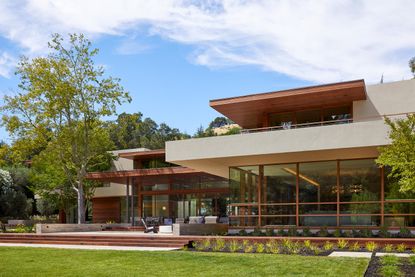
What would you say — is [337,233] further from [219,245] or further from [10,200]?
[10,200]

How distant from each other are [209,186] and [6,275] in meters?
20.0

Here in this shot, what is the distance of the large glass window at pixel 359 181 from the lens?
18.4m

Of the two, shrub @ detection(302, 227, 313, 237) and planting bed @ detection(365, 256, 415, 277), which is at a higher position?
planting bed @ detection(365, 256, 415, 277)

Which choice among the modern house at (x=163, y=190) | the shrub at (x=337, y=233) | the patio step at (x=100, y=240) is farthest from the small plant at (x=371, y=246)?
the modern house at (x=163, y=190)

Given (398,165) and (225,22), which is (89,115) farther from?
(398,165)

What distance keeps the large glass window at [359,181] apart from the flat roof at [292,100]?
289 cm

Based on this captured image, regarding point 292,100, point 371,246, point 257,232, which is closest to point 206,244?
point 257,232

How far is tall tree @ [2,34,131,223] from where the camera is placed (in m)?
26.2

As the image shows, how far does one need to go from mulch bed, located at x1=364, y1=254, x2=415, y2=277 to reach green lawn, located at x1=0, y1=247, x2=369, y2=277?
0.16 m

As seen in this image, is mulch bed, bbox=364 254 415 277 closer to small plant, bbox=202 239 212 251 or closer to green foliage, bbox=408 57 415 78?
small plant, bbox=202 239 212 251

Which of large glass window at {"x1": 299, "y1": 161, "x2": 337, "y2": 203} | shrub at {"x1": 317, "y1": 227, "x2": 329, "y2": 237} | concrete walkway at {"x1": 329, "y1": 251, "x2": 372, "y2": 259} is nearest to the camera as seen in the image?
concrete walkway at {"x1": 329, "y1": 251, "x2": 372, "y2": 259}

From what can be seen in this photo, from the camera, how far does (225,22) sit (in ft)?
58.0

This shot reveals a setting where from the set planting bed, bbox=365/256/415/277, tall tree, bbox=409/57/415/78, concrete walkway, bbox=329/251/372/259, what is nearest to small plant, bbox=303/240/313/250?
concrete walkway, bbox=329/251/372/259

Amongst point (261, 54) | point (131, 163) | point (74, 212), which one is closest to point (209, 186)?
point (131, 163)
